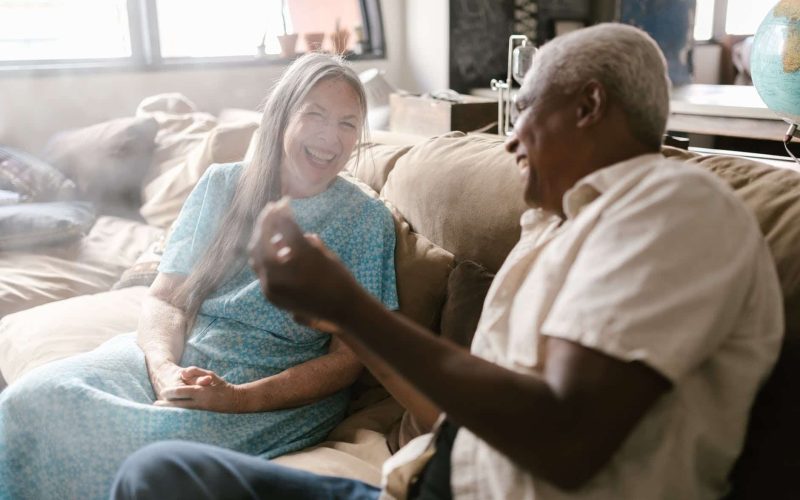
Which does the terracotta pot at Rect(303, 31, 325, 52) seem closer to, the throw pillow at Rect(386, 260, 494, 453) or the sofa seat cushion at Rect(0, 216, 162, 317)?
the sofa seat cushion at Rect(0, 216, 162, 317)

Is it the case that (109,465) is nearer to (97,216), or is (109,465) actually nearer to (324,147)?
(324,147)

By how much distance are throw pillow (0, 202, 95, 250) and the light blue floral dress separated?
1.21 m

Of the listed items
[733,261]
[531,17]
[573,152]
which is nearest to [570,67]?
[573,152]

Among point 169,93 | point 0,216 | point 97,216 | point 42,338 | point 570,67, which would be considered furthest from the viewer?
point 169,93

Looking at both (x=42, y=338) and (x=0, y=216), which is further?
(x=0, y=216)

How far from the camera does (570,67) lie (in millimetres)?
961

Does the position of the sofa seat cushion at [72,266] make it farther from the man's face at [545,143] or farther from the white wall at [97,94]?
the man's face at [545,143]

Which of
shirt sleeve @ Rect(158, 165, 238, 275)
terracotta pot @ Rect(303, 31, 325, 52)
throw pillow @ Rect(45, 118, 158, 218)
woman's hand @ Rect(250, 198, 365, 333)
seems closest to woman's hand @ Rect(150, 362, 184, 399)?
shirt sleeve @ Rect(158, 165, 238, 275)

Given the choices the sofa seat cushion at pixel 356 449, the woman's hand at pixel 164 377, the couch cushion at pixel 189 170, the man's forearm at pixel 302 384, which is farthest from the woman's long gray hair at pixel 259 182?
the couch cushion at pixel 189 170

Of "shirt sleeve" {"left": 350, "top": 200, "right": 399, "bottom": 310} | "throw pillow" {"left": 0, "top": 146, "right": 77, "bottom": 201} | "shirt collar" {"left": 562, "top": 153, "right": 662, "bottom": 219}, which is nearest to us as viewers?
"shirt collar" {"left": 562, "top": 153, "right": 662, "bottom": 219}

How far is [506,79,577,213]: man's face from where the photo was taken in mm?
976

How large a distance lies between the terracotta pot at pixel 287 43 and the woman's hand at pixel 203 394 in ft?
10.4

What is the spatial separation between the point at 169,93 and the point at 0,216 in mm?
1481

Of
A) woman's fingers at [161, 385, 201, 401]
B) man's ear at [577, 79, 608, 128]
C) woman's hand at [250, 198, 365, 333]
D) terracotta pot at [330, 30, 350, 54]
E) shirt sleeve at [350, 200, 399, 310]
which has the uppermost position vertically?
man's ear at [577, 79, 608, 128]
